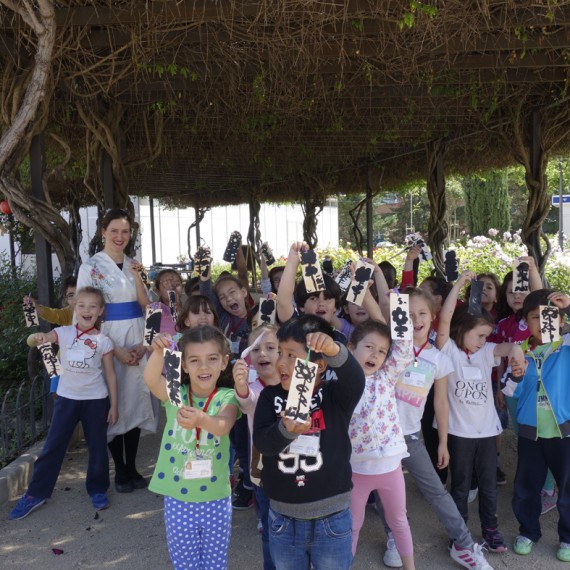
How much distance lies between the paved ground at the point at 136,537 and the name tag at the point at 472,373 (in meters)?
0.88

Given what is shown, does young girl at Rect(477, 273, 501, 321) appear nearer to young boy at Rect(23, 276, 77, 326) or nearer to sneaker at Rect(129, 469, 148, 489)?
sneaker at Rect(129, 469, 148, 489)

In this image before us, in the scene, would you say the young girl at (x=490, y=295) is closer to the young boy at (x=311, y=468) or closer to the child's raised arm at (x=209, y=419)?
the young boy at (x=311, y=468)

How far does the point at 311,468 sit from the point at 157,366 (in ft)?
2.45

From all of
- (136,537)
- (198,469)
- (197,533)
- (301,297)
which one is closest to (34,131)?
(301,297)

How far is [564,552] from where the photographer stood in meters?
2.88

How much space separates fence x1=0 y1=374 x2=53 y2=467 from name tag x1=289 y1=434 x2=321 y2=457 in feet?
8.26

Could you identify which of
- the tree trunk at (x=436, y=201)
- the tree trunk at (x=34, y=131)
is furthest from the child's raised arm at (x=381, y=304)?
the tree trunk at (x=436, y=201)

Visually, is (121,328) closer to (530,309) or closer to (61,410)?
(61,410)

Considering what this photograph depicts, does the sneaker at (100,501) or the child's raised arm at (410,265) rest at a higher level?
the child's raised arm at (410,265)

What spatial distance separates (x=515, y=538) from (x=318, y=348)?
1955mm

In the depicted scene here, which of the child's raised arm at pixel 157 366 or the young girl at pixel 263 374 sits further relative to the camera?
the young girl at pixel 263 374

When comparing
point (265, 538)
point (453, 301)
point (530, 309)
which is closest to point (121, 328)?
point (265, 538)

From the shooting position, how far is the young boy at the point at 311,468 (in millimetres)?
2064

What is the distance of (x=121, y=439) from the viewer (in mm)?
3811
